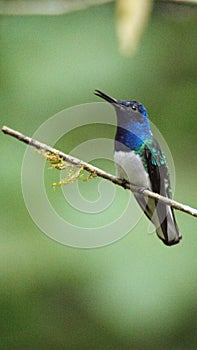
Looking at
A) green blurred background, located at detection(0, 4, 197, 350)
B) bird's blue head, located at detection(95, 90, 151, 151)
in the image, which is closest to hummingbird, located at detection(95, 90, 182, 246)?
bird's blue head, located at detection(95, 90, 151, 151)

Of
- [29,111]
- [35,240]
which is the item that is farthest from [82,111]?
[35,240]

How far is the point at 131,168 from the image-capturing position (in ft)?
10.2

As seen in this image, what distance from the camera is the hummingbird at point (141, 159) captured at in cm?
297

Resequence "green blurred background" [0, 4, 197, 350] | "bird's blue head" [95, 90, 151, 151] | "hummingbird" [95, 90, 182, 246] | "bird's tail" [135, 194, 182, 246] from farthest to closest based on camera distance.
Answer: "green blurred background" [0, 4, 197, 350], "bird's blue head" [95, 90, 151, 151], "hummingbird" [95, 90, 182, 246], "bird's tail" [135, 194, 182, 246]

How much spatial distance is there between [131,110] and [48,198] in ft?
11.0

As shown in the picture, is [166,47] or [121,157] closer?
[121,157]

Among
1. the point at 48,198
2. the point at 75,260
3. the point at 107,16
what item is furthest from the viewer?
the point at 107,16

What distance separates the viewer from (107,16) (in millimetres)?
8320

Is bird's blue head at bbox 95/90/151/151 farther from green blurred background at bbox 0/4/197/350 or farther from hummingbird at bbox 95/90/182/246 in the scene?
green blurred background at bbox 0/4/197/350

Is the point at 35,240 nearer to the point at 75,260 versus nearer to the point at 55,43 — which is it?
the point at 75,260

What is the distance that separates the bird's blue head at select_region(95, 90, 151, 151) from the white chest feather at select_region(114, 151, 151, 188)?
A: 0.04m

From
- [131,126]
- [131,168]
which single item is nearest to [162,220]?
[131,168]

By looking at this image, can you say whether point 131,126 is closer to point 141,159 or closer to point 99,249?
point 141,159

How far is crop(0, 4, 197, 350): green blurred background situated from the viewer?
6.36 meters
